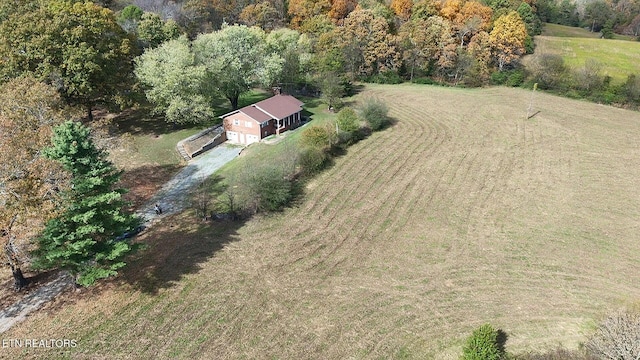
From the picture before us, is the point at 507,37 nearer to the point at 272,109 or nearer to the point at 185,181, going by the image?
the point at 272,109

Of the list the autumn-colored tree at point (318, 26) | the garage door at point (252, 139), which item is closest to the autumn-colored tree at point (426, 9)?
the autumn-colored tree at point (318, 26)

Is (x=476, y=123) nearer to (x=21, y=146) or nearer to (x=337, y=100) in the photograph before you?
(x=337, y=100)

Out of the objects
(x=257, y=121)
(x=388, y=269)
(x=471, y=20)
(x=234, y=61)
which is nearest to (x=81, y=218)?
(x=388, y=269)

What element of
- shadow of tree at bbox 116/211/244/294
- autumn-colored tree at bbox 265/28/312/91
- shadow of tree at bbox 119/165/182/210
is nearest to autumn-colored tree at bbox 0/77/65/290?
shadow of tree at bbox 116/211/244/294

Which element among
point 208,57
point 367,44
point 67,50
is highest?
point 367,44

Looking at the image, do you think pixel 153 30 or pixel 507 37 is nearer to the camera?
pixel 153 30

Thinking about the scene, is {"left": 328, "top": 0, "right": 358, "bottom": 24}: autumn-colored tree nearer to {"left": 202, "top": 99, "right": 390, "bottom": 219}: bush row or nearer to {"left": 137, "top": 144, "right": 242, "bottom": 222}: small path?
{"left": 202, "top": 99, "right": 390, "bottom": 219}: bush row

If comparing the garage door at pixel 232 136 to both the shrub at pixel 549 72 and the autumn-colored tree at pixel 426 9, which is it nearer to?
the autumn-colored tree at pixel 426 9
